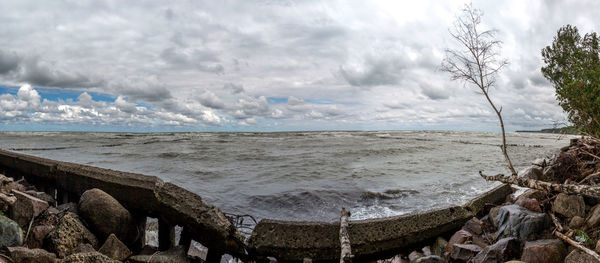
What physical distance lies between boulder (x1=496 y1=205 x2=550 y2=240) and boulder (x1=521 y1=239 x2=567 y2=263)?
1.69ft

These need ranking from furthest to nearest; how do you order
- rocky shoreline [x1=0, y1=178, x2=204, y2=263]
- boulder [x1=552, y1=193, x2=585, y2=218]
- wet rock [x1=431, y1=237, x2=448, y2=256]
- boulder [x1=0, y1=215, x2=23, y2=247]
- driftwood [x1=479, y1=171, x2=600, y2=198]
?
wet rock [x1=431, y1=237, x2=448, y2=256]
boulder [x1=552, y1=193, x2=585, y2=218]
driftwood [x1=479, y1=171, x2=600, y2=198]
boulder [x1=0, y1=215, x2=23, y2=247]
rocky shoreline [x1=0, y1=178, x2=204, y2=263]

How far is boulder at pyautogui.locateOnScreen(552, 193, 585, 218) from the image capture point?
162 inches

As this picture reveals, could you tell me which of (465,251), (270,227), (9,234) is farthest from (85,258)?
(465,251)

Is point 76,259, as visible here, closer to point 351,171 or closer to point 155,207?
point 155,207

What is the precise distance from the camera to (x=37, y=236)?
404 cm

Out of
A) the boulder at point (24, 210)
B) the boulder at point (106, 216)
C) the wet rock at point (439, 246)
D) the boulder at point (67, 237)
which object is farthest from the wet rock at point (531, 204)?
the boulder at point (24, 210)

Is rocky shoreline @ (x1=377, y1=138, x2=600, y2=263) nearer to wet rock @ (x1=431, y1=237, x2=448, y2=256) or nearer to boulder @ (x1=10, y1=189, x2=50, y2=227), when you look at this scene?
wet rock @ (x1=431, y1=237, x2=448, y2=256)

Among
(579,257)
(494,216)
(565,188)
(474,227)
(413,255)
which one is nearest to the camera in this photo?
(579,257)

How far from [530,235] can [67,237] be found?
5716 mm

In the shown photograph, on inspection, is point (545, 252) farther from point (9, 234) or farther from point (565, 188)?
point (9, 234)

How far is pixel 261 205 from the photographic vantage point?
342 inches

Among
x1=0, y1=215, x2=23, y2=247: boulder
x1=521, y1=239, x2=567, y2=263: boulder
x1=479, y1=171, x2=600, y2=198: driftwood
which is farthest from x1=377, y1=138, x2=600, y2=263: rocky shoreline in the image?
x1=0, y1=215, x2=23, y2=247: boulder

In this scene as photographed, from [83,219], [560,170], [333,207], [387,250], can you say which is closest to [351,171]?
[333,207]

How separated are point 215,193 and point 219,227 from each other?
5.97 m
